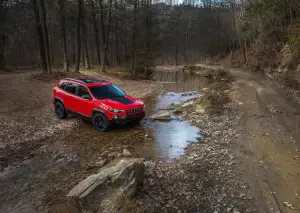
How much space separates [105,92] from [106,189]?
7308mm

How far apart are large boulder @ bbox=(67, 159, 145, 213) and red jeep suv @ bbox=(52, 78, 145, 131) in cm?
511

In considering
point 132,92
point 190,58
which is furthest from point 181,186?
point 190,58

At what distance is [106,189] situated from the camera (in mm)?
6215

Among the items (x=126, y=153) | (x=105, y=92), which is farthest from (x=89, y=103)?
(x=126, y=153)

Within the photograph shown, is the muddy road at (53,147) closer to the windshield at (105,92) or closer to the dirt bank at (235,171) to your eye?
the dirt bank at (235,171)

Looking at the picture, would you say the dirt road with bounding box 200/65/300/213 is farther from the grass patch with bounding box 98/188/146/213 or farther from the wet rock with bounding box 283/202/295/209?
the grass patch with bounding box 98/188/146/213

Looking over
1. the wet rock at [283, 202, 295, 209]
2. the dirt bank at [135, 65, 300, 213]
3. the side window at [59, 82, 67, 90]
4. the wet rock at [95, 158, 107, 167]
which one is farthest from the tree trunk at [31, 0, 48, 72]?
the wet rock at [283, 202, 295, 209]

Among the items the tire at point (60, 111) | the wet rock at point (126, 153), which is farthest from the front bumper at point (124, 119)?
the tire at point (60, 111)

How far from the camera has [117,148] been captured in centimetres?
1038

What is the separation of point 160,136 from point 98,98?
336 cm

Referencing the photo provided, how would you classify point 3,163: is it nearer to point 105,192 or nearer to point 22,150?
point 22,150

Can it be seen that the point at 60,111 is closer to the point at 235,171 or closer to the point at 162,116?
the point at 162,116

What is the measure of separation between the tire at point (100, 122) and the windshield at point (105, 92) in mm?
909

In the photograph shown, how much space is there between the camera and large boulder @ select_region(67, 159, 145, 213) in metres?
5.84
